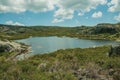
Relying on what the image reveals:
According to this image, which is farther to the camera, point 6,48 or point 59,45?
point 59,45

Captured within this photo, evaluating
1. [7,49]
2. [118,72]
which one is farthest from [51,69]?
[7,49]

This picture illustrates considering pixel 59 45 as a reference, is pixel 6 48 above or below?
above

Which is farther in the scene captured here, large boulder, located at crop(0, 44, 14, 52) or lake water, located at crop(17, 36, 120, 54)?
lake water, located at crop(17, 36, 120, 54)

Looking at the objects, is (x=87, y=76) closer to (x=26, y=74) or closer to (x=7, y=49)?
(x=26, y=74)

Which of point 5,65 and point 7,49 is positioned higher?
point 5,65

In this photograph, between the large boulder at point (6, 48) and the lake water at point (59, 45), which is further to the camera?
the lake water at point (59, 45)

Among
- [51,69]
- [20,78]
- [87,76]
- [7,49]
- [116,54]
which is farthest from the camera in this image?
[7,49]

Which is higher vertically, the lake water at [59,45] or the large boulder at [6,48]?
the large boulder at [6,48]

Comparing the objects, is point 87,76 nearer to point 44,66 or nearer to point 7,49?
point 44,66

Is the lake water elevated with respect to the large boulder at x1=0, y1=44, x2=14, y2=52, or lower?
lower

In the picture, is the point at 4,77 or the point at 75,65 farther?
the point at 75,65

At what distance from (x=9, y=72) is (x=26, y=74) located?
1846 millimetres

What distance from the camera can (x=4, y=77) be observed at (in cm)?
2198

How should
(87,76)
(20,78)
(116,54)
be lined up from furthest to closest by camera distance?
(116,54) < (87,76) < (20,78)
